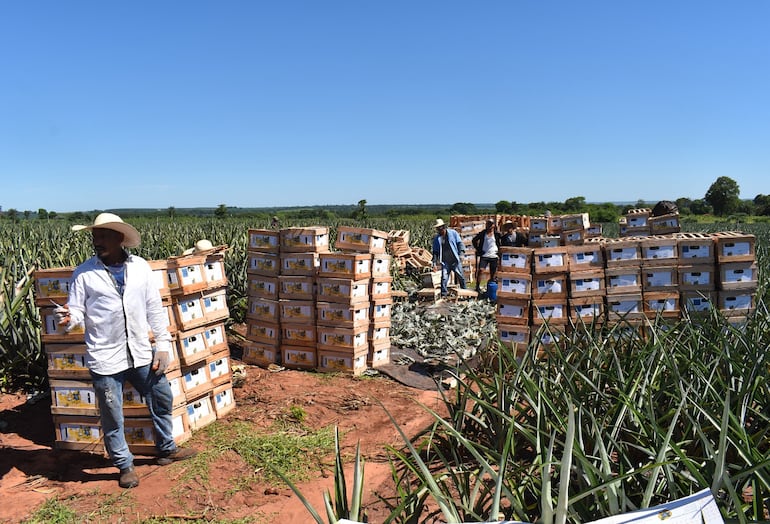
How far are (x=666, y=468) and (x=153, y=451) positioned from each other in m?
4.68

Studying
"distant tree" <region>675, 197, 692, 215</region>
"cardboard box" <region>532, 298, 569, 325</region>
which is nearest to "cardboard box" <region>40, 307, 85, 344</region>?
"cardboard box" <region>532, 298, 569, 325</region>

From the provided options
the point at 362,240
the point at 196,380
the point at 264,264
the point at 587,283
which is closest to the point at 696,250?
the point at 587,283

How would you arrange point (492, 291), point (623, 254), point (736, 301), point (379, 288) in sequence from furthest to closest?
point (492, 291), point (379, 288), point (623, 254), point (736, 301)

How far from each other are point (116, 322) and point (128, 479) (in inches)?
55.3

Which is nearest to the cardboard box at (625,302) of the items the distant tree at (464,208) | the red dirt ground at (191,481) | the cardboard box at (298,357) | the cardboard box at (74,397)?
the red dirt ground at (191,481)

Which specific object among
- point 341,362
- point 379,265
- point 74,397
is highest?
point 379,265

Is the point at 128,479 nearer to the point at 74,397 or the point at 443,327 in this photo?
the point at 74,397

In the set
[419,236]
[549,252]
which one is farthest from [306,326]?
[419,236]

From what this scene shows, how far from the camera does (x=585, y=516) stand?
209cm

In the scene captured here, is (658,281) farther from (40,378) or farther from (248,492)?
(40,378)

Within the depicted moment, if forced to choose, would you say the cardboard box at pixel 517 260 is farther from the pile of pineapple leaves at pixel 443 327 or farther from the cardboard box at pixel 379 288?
the cardboard box at pixel 379 288

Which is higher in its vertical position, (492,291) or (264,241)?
(264,241)

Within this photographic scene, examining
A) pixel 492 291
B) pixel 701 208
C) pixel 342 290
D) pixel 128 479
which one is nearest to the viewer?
pixel 128 479

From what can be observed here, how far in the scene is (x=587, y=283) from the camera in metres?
6.92
